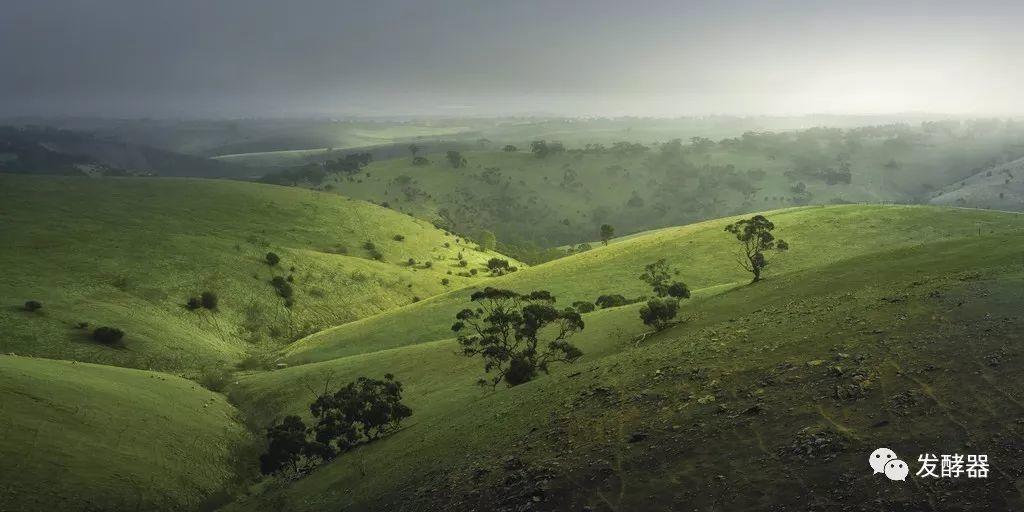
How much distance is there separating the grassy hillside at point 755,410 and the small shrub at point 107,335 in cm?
3645

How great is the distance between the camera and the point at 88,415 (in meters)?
40.2

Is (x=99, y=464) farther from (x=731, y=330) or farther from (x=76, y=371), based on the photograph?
(x=731, y=330)

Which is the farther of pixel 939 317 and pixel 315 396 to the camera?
pixel 315 396

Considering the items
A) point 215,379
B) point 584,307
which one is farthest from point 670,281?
point 215,379

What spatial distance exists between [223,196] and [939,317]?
142 metres

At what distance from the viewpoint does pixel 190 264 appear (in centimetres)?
9456

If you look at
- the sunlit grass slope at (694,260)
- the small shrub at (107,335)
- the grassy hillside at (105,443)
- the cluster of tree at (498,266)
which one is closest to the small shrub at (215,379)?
the sunlit grass slope at (694,260)

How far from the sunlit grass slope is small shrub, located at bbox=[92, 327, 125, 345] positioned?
57.3ft

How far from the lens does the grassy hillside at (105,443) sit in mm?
32188

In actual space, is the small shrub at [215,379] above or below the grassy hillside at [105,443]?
below

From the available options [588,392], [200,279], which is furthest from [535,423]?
[200,279]

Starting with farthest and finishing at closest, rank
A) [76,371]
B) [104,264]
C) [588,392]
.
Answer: [104,264] < [76,371] < [588,392]

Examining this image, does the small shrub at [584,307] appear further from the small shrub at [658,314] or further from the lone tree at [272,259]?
the lone tree at [272,259]

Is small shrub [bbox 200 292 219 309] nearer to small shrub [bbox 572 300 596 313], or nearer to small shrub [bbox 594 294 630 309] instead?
small shrub [bbox 572 300 596 313]
